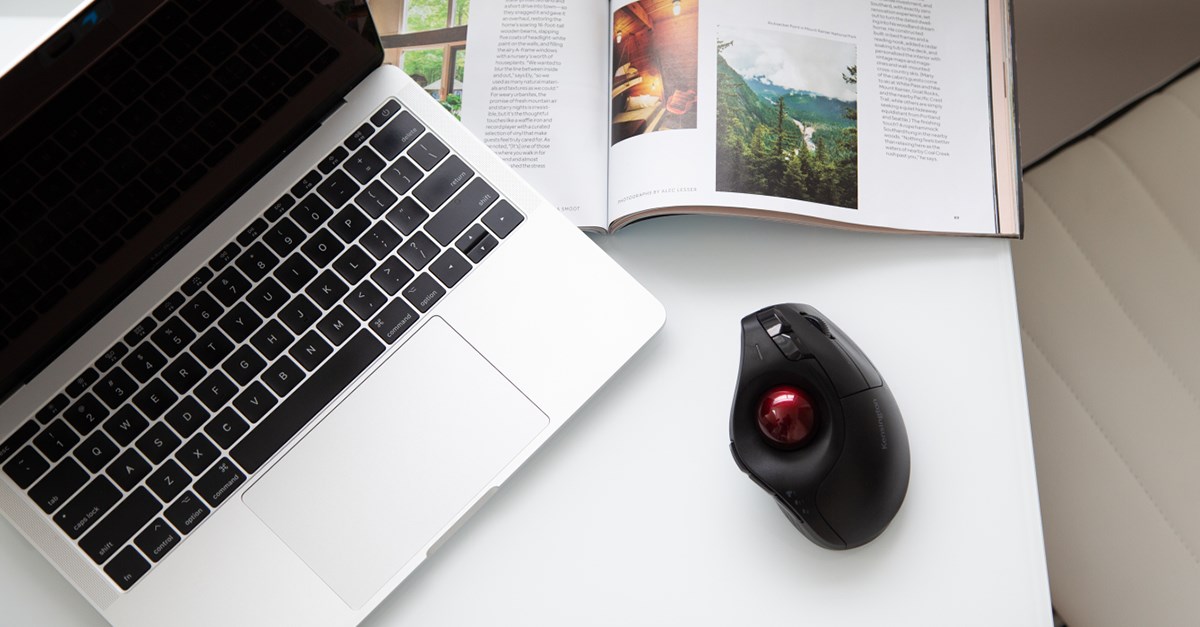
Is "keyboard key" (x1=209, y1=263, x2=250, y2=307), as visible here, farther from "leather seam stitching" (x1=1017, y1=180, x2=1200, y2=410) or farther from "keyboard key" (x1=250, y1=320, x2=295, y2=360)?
"leather seam stitching" (x1=1017, y1=180, x2=1200, y2=410)

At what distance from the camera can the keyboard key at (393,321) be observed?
58cm

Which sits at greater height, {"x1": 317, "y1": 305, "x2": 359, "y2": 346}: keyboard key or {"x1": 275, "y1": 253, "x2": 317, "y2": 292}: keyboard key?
{"x1": 275, "y1": 253, "x2": 317, "y2": 292}: keyboard key

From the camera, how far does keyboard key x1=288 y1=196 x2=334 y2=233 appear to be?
23.8 inches

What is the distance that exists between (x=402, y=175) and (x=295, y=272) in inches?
3.9

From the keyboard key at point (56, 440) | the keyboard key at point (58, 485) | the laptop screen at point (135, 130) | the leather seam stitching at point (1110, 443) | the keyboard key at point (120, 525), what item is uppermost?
the laptop screen at point (135, 130)

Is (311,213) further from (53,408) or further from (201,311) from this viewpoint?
(53,408)

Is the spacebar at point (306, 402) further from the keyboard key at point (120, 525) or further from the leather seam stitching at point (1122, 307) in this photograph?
the leather seam stitching at point (1122, 307)

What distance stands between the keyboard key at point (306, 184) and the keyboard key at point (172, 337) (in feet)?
0.38

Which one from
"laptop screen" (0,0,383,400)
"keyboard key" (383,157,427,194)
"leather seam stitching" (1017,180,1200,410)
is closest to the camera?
"laptop screen" (0,0,383,400)

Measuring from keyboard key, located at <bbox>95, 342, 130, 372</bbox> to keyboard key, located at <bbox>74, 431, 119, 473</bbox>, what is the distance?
0.04m

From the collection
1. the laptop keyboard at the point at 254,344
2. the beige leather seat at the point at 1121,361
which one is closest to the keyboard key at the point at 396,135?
the laptop keyboard at the point at 254,344

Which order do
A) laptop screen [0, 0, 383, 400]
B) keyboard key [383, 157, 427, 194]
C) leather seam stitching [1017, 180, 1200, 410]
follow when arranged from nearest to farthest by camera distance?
laptop screen [0, 0, 383, 400] → keyboard key [383, 157, 427, 194] → leather seam stitching [1017, 180, 1200, 410]

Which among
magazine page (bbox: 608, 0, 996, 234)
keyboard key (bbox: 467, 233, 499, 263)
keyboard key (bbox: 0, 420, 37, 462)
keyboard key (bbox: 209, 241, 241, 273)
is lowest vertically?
magazine page (bbox: 608, 0, 996, 234)

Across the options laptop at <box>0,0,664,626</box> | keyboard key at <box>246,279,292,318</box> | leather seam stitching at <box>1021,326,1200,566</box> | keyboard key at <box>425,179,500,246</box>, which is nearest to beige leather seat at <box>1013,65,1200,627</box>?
leather seam stitching at <box>1021,326,1200,566</box>
